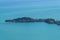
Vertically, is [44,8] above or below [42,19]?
above

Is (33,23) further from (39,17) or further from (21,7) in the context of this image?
(21,7)

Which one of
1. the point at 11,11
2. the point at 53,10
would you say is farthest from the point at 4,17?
the point at 53,10

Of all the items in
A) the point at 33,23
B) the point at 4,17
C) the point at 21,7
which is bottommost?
the point at 33,23

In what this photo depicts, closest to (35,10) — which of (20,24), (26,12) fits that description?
(26,12)

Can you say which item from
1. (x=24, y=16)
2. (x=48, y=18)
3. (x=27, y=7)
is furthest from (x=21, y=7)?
(x=48, y=18)

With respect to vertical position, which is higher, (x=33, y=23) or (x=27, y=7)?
(x=27, y=7)

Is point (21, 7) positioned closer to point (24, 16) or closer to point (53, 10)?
point (24, 16)

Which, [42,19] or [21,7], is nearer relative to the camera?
[42,19]

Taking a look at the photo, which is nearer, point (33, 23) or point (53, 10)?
point (33, 23)
